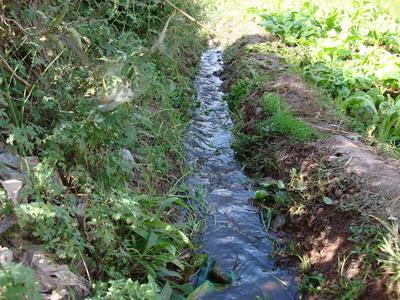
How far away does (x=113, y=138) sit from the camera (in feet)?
9.77

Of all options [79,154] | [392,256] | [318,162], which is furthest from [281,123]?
[79,154]

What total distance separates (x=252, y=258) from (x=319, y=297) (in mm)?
699

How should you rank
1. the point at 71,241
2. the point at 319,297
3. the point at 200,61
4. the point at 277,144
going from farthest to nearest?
the point at 200,61
the point at 277,144
the point at 319,297
the point at 71,241

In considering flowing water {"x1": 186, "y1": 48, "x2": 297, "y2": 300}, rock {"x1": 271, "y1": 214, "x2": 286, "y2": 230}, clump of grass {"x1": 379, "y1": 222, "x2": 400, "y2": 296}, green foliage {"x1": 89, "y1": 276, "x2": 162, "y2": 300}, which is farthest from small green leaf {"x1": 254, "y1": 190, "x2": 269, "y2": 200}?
green foliage {"x1": 89, "y1": 276, "x2": 162, "y2": 300}

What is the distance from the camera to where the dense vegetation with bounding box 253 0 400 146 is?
Result: 5254 millimetres

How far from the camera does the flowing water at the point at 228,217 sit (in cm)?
330

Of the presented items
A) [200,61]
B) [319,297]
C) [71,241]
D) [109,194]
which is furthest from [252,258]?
[200,61]

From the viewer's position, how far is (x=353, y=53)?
21.5ft

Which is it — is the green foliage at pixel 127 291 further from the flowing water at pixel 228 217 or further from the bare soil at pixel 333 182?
the bare soil at pixel 333 182

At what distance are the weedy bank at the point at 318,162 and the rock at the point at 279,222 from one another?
0.01 metres

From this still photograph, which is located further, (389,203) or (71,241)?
(389,203)

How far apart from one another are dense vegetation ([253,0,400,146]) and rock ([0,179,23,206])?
3.75m

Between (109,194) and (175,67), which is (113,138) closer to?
(109,194)

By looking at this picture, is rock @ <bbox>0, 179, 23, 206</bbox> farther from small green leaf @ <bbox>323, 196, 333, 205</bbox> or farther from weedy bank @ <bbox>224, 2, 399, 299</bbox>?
small green leaf @ <bbox>323, 196, 333, 205</bbox>
